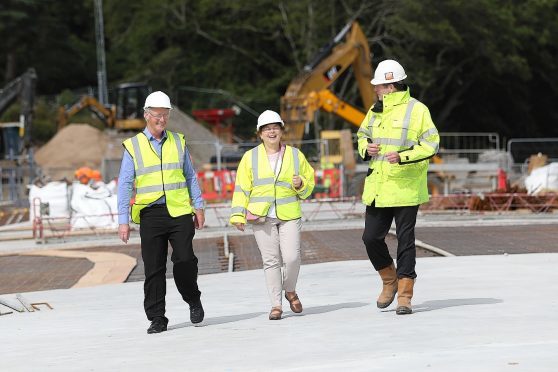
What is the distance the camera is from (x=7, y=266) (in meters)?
19.5

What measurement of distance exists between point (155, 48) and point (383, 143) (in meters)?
56.2

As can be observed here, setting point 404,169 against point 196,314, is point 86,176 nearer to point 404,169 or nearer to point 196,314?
point 196,314

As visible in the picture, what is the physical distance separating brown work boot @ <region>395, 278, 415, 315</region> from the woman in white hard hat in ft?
Answer: 2.94

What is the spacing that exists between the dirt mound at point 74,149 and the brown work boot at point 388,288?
139ft

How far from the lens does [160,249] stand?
10.5m

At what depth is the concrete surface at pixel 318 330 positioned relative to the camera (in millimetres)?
8305

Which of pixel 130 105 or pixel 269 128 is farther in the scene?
pixel 130 105

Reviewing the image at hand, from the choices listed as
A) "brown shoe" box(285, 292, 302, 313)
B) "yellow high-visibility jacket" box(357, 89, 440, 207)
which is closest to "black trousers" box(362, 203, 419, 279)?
"yellow high-visibility jacket" box(357, 89, 440, 207)

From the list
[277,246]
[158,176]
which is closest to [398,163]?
[277,246]

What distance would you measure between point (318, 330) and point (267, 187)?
1.50 metres

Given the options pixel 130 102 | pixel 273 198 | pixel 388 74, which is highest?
pixel 130 102

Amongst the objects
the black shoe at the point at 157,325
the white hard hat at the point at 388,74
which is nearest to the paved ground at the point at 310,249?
the black shoe at the point at 157,325

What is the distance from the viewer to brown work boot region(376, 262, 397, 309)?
10852 millimetres

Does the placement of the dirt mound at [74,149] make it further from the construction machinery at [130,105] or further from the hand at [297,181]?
the hand at [297,181]
